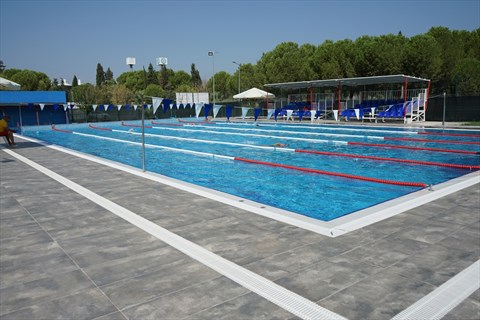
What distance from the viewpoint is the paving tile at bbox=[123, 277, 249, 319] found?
9.70ft

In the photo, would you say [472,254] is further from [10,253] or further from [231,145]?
[231,145]

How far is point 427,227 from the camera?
491 cm

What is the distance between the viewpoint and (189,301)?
314 centimetres

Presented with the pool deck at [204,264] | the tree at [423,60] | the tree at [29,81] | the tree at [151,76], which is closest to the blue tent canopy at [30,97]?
the pool deck at [204,264]

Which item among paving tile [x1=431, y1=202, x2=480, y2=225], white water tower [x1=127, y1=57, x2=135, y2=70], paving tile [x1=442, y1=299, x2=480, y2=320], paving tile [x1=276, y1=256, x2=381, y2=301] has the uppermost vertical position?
white water tower [x1=127, y1=57, x2=135, y2=70]

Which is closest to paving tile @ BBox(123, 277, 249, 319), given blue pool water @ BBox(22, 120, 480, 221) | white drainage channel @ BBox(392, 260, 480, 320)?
white drainage channel @ BBox(392, 260, 480, 320)

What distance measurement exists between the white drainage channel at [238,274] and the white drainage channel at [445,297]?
62cm

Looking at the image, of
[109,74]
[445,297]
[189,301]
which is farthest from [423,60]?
[109,74]

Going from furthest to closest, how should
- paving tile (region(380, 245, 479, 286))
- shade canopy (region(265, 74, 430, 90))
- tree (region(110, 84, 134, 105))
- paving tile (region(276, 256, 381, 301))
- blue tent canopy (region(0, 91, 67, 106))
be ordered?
1. tree (region(110, 84, 134, 105))
2. blue tent canopy (region(0, 91, 67, 106))
3. shade canopy (region(265, 74, 430, 90))
4. paving tile (region(380, 245, 479, 286))
5. paving tile (region(276, 256, 381, 301))

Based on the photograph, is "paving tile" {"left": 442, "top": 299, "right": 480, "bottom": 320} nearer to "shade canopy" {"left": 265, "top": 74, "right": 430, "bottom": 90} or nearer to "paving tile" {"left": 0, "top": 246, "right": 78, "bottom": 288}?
"paving tile" {"left": 0, "top": 246, "right": 78, "bottom": 288}

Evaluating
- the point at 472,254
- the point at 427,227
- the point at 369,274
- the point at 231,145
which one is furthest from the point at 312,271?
the point at 231,145

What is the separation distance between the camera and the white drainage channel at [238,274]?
2.99 meters

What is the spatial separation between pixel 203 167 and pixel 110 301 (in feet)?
28.9

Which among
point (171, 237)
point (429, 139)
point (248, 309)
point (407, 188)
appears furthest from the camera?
point (429, 139)
